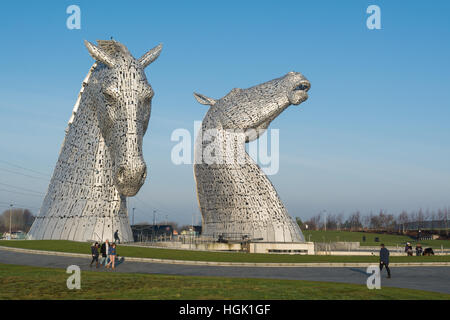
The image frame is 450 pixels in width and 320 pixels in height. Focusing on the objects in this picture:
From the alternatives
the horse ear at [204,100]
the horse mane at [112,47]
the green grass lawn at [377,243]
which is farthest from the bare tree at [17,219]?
the horse mane at [112,47]

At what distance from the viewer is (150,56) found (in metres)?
20.5

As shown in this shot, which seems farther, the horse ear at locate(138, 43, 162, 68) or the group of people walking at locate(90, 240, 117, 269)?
the horse ear at locate(138, 43, 162, 68)

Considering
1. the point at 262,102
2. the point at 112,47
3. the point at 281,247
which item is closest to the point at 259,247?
the point at 281,247

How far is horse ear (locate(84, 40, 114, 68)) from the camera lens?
19.1 metres

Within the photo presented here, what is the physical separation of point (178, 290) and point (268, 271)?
683 cm

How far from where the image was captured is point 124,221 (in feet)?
70.2

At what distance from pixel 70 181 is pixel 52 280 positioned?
34.1 feet

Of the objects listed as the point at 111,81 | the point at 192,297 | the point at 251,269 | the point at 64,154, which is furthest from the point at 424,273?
the point at 64,154

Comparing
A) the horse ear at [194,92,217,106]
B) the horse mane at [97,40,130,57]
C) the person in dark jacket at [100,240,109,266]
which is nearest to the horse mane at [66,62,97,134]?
the horse mane at [97,40,130,57]

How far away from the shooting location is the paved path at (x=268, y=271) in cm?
1328

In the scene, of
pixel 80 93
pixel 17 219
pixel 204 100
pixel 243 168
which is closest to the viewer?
pixel 80 93

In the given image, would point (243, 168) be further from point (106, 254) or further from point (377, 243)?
point (377, 243)

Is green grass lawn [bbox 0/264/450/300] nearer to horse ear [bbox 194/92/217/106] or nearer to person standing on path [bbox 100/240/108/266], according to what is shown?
person standing on path [bbox 100/240/108/266]
